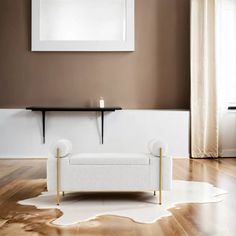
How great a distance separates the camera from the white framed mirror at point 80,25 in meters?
6.20

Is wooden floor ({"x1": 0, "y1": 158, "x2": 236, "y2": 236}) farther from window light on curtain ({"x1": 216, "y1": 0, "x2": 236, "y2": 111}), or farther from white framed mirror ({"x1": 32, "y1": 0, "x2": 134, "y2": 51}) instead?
white framed mirror ({"x1": 32, "y1": 0, "x2": 134, "y2": 51})

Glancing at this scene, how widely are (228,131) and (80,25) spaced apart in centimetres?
270

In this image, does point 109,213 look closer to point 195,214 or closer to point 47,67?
point 195,214

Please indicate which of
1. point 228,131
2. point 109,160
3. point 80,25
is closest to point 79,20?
point 80,25

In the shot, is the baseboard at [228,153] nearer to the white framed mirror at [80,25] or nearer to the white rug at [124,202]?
the white framed mirror at [80,25]

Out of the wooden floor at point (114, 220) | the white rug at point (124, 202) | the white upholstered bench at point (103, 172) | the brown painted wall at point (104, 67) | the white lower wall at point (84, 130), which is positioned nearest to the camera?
the wooden floor at point (114, 220)

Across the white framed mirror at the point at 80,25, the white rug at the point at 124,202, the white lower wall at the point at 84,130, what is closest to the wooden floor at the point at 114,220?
the white rug at the point at 124,202

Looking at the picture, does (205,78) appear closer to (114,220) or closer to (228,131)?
(228,131)

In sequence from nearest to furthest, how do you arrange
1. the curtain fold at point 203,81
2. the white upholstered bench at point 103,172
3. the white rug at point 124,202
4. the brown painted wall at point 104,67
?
1. the white rug at point 124,202
2. the white upholstered bench at point 103,172
3. the curtain fold at point 203,81
4. the brown painted wall at point 104,67

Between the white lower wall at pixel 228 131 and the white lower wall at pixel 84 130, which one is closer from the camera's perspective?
the white lower wall at pixel 84 130

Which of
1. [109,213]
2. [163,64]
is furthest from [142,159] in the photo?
[163,64]

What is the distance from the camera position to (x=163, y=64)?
6.34m

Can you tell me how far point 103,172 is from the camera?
10.6 ft

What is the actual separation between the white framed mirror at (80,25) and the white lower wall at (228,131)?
6.15ft
